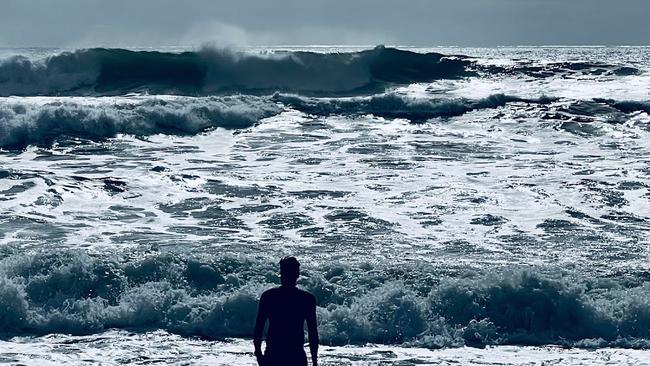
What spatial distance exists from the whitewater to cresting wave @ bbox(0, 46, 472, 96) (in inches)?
253

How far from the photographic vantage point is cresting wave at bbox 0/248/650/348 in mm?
8734

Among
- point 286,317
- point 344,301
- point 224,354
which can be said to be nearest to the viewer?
point 286,317

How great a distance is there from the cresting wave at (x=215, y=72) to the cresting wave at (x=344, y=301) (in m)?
20.1

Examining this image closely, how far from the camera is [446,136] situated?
20984mm

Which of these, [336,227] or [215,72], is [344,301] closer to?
[336,227]

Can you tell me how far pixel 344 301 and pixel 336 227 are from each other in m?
3.11

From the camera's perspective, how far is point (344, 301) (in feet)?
30.4

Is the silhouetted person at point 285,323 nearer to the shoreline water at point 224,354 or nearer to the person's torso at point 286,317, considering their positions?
the person's torso at point 286,317

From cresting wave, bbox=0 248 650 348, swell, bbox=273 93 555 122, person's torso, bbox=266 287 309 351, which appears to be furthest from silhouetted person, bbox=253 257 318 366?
swell, bbox=273 93 555 122

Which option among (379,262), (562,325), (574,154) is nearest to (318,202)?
(379,262)

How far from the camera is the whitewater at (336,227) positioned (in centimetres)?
867

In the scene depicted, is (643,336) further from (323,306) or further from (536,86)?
(536,86)

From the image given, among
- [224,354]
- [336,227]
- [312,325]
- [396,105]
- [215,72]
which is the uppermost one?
[215,72]

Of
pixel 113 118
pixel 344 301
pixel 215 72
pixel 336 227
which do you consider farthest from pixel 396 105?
pixel 344 301
